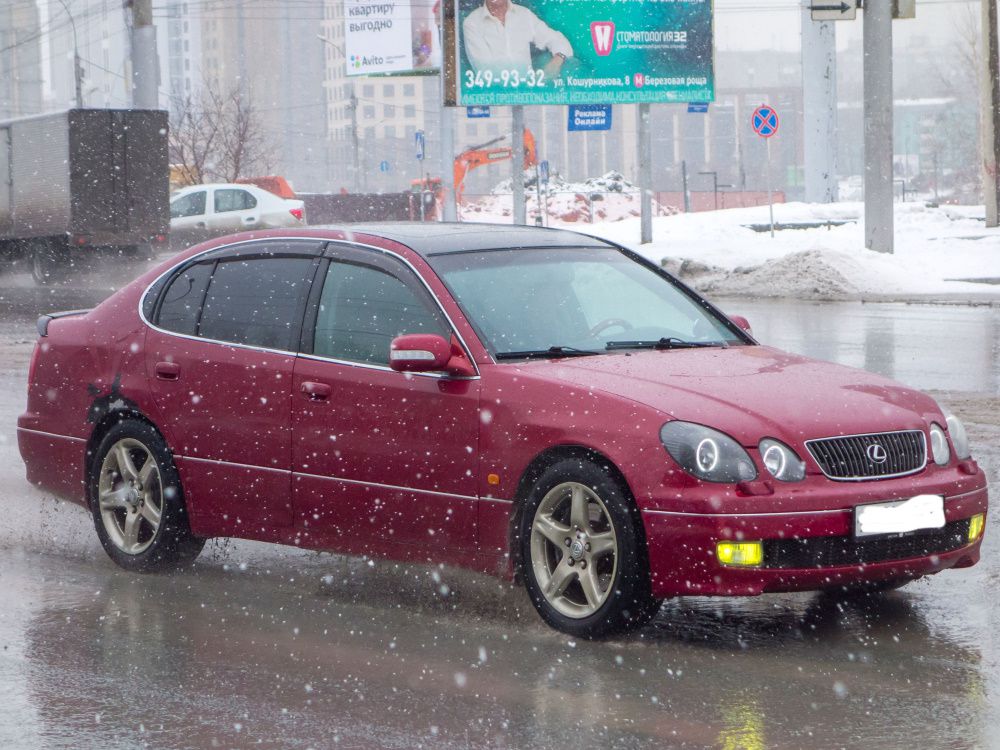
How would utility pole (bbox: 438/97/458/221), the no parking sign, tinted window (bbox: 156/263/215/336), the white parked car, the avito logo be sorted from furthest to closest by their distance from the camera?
utility pole (bbox: 438/97/458/221) → the avito logo → the white parked car → the no parking sign → tinted window (bbox: 156/263/215/336)

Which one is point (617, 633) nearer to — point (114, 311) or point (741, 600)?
point (741, 600)

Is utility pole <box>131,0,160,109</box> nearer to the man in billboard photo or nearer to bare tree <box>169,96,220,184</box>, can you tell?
the man in billboard photo

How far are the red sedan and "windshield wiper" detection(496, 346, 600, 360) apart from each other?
13 millimetres

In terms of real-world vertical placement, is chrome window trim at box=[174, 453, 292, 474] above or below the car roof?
below

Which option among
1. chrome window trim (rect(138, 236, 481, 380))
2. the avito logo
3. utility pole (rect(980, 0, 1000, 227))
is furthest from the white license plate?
utility pole (rect(980, 0, 1000, 227))

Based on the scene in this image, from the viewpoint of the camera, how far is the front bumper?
18.0 feet

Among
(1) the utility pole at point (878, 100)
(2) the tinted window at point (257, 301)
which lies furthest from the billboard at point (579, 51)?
(2) the tinted window at point (257, 301)

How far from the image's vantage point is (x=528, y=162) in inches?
1909

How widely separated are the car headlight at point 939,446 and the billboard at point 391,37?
51094 millimetres

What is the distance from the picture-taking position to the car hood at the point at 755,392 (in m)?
5.63

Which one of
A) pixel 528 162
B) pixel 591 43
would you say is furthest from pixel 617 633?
pixel 528 162

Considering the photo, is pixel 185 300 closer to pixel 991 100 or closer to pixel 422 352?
pixel 422 352

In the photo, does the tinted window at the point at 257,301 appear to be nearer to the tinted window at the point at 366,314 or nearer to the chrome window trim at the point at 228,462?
the tinted window at the point at 366,314

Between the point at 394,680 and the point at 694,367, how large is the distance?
5.51ft
